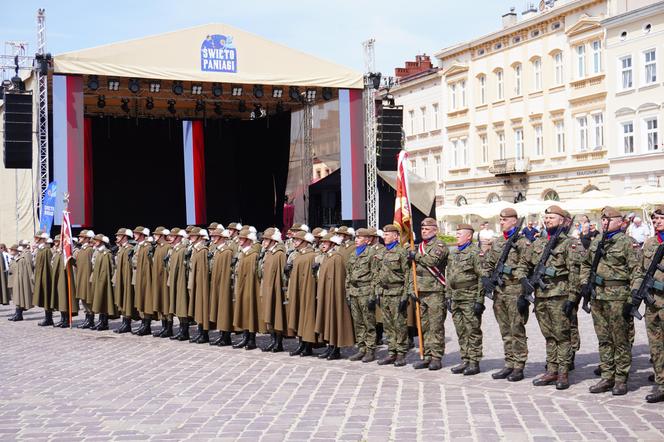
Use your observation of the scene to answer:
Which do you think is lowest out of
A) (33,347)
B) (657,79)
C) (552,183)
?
(33,347)

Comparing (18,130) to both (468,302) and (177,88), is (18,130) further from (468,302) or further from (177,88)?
(468,302)

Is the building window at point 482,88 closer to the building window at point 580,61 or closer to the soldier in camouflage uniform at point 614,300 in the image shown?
the building window at point 580,61

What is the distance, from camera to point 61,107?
730 inches

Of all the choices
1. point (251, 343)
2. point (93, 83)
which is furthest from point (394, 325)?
point (93, 83)

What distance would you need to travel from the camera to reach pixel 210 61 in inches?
777

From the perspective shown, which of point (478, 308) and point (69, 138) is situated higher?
point (69, 138)

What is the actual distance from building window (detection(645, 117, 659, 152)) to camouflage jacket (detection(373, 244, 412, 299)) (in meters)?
26.1

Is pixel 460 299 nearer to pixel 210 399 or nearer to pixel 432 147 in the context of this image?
pixel 210 399

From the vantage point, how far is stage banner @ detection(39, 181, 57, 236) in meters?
17.5

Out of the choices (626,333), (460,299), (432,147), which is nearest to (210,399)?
(460,299)

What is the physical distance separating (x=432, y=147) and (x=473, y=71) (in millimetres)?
5791

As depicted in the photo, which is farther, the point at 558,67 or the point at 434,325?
the point at 558,67

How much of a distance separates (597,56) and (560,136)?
4185 mm

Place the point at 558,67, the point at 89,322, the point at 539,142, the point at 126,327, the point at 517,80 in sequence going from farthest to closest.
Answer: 1. the point at 517,80
2. the point at 539,142
3. the point at 558,67
4. the point at 89,322
5. the point at 126,327
